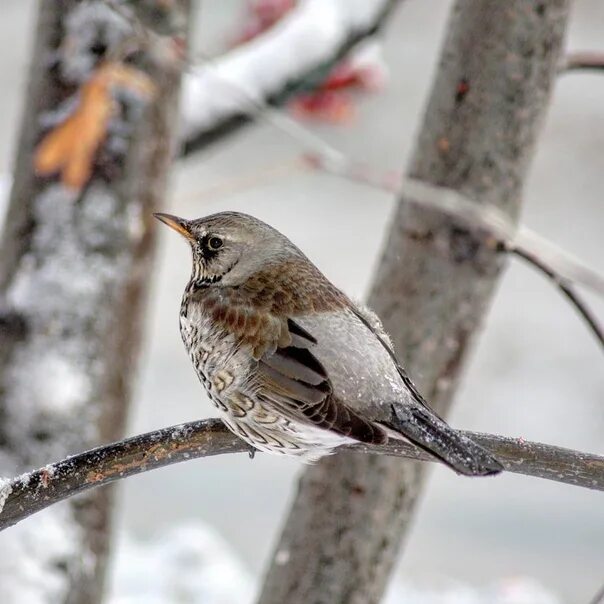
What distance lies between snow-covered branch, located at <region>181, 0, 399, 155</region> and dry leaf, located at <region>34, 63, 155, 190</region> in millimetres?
690

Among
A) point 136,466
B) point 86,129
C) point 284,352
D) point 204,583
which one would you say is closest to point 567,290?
point 284,352

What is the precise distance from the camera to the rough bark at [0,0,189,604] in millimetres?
2135

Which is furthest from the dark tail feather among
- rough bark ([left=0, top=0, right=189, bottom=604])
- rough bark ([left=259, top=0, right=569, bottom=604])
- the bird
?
rough bark ([left=0, top=0, right=189, bottom=604])

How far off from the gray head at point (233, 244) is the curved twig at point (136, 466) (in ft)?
1.05

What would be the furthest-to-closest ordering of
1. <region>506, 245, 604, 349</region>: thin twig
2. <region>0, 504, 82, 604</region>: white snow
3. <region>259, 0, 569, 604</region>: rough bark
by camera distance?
1. <region>0, 504, 82, 604</region>: white snow
2. <region>259, 0, 569, 604</region>: rough bark
3. <region>506, 245, 604, 349</region>: thin twig

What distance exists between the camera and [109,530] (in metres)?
2.27

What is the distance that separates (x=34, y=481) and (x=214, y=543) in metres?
2.94

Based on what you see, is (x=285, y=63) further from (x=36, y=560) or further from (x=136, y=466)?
(x=136, y=466)

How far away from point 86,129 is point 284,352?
3.37 ft

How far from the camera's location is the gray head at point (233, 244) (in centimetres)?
140

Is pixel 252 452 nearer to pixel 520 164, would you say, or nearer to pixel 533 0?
pixel 520 164

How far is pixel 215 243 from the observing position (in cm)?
141

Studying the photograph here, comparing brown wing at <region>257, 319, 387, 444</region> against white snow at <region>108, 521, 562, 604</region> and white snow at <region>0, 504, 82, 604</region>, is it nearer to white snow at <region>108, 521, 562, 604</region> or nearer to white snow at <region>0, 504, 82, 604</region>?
white snow at <region>0, 504, 82, 604</region>

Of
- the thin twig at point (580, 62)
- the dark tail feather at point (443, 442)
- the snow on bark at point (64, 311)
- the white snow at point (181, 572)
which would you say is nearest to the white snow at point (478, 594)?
the white snow at point (181, 572)
